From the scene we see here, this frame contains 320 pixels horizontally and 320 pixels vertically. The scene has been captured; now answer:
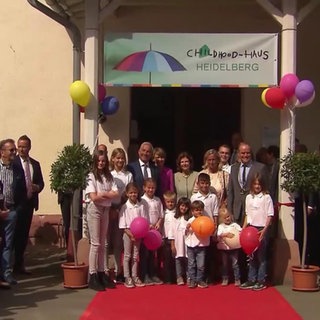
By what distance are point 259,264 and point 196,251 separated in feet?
2.68

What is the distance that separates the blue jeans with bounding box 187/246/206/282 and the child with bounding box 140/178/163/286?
47 centimetres

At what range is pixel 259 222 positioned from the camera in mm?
8781

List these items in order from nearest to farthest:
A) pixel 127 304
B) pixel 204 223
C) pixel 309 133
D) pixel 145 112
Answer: pixel 127 304 < pixel 204 223 < pixel 309 133 < pixel 145 112

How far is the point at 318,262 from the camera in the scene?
10.0m

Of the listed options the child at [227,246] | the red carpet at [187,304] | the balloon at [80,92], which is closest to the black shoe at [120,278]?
the red carpet at [187,304]

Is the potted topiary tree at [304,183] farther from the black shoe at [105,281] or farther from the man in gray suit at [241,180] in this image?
the black shoe at [105,281]

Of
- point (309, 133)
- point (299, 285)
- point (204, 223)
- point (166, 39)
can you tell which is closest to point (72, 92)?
point (166, 39)

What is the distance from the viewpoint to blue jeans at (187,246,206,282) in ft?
28.7

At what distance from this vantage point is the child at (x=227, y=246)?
29.0 ft

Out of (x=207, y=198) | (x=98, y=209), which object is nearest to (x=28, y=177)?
(x=98, y=209)

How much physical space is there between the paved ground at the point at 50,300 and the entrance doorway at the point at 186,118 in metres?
4.20

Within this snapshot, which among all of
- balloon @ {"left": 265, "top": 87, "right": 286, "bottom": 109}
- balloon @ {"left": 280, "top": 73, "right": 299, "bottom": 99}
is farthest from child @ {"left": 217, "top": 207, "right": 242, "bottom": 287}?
balloon @ {"left": 280, "top": 73, "right": 299, "bottom": 99}

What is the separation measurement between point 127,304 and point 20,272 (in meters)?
2.41

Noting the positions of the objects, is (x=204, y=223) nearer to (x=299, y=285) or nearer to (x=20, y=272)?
(x=299, y=285)
